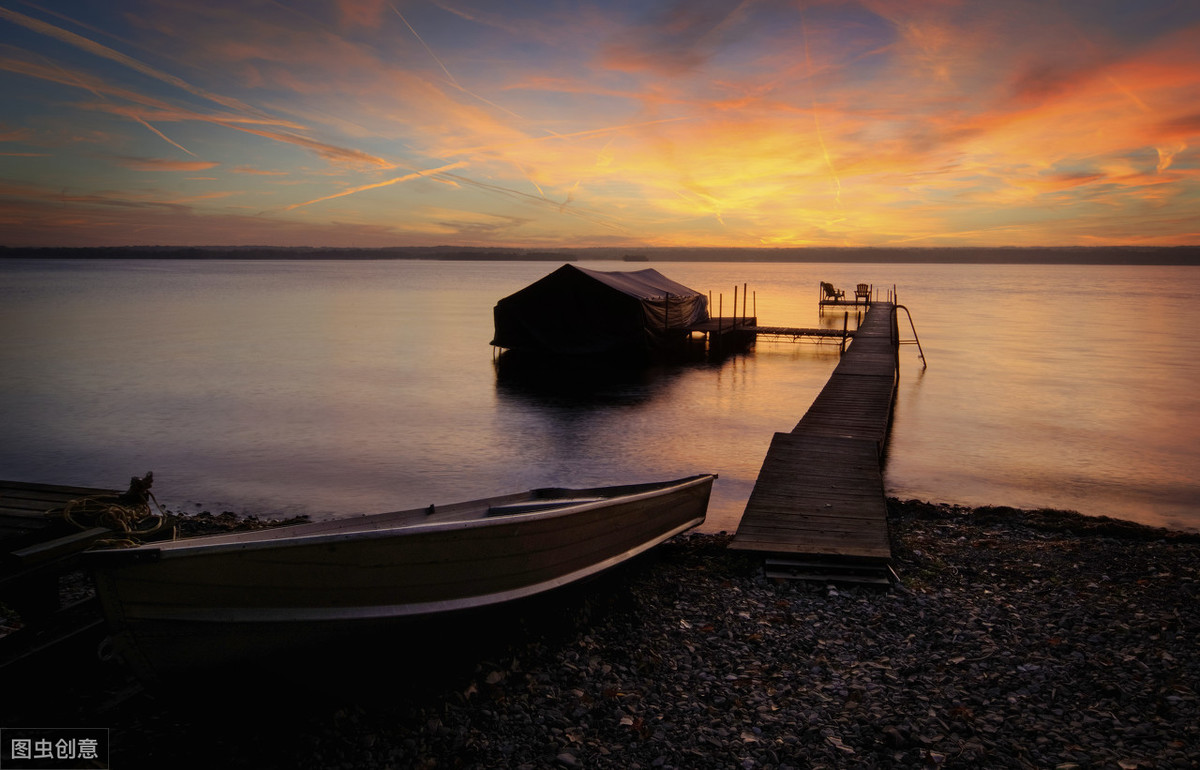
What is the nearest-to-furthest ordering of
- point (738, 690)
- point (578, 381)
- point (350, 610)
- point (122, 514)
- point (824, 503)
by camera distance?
point (350, 610)
point (738, 690)
point (122, 514)
point (824, 503)
point (578, 381)

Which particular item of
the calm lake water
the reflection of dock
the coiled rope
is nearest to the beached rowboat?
the coiled rope

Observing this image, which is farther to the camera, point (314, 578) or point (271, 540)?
point (314, 578)

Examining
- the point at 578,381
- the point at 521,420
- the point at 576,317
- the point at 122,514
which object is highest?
the point at 576,317

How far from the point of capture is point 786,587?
7.81 meters

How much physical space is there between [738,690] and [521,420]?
14.0 meters

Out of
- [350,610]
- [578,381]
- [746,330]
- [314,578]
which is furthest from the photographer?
[746,330]

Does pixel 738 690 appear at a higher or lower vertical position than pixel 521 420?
lower

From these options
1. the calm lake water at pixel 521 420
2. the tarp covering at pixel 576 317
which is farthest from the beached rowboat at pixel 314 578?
the tarp covering at pixel 576 317

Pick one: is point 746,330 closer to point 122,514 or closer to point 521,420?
point 521,420

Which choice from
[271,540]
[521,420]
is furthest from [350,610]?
[521,420]

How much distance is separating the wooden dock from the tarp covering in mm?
14106

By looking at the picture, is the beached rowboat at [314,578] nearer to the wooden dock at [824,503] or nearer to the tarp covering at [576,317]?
the wooden dock at [824,503]

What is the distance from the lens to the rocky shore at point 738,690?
4.95 meters

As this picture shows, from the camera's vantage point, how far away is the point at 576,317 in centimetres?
2852
